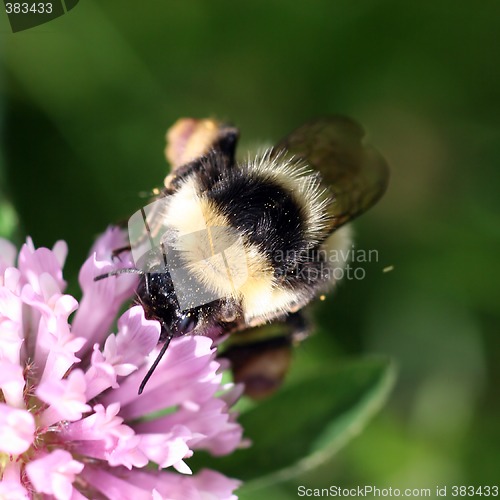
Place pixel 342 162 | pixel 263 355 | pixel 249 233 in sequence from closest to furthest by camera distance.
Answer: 1. pixel 249 233
2. pixel 342 162
3. pixel 263 355

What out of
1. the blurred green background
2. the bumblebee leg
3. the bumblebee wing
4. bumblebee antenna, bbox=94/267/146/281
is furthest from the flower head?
the blurred green background

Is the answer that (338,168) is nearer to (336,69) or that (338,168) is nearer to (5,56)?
(336,69)

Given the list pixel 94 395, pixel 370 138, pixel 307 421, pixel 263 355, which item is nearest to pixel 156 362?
pixel 94 395

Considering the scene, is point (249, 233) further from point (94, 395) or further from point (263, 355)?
point (263, 355)

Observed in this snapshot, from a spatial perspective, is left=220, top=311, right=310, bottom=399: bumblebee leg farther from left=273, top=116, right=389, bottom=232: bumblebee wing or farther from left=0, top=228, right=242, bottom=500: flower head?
left=273, top=116, right=389, bottom=232: bumblebee wing

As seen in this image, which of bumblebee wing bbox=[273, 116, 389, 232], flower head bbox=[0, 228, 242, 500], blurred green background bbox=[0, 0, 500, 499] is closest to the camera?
flower head bbox=[0, 228, 242, 500]

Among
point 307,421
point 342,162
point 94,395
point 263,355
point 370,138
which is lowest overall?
point 307,421
